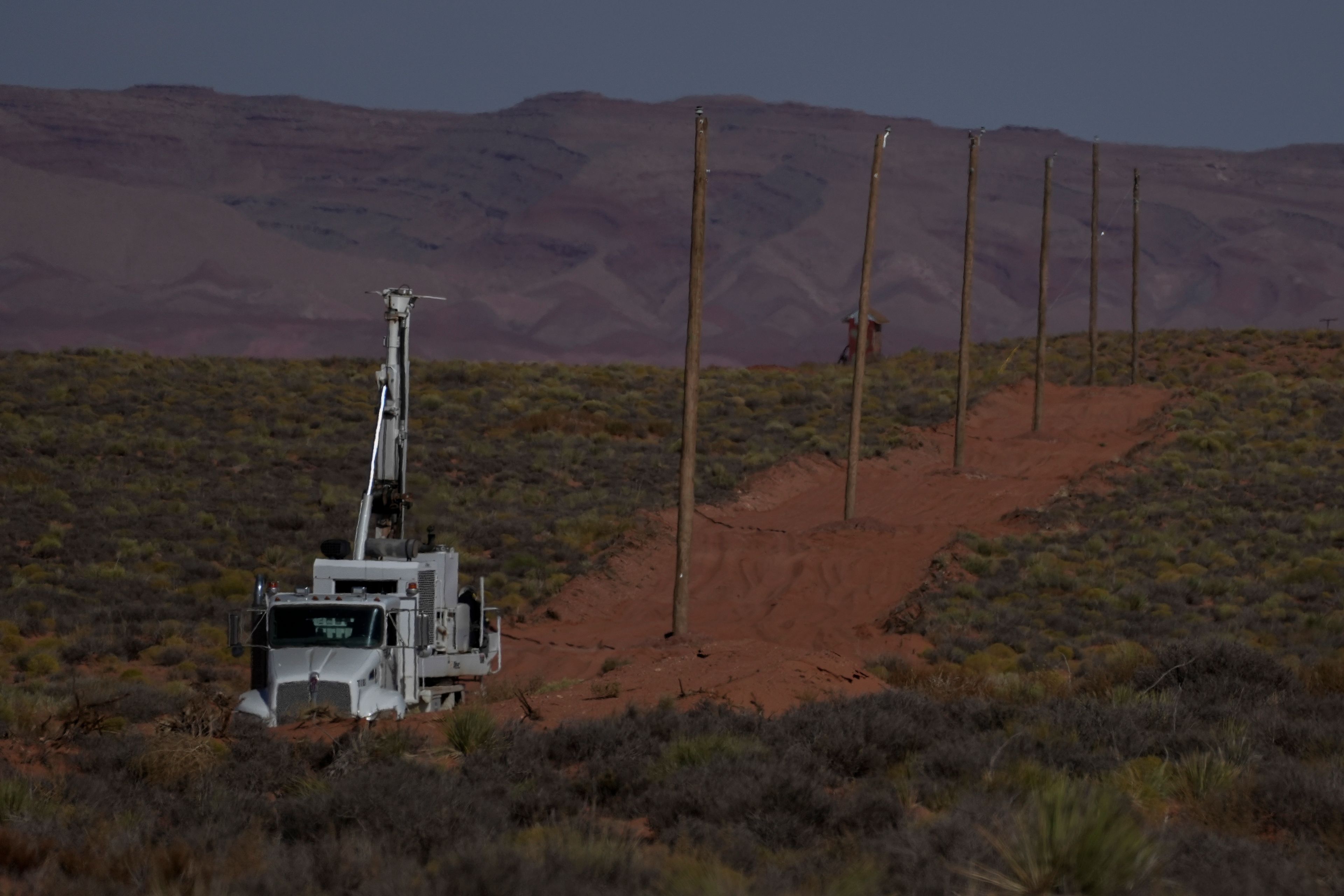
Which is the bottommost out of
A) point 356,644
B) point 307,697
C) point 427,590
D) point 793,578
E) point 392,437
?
point 793,578

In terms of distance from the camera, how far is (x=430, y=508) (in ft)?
93.5

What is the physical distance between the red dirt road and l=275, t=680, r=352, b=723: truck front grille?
1.96 m

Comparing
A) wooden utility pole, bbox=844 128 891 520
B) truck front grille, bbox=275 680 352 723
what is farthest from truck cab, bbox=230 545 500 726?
wooden utility pole, bbox=844 128 891 520

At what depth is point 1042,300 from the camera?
1827 inches

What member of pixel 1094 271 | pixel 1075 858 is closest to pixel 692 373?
pixel 1075 858

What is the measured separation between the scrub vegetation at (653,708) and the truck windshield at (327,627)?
129cm

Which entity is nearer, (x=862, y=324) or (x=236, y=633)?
(x=236, y=633)

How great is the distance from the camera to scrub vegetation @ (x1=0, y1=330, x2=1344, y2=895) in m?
7.20

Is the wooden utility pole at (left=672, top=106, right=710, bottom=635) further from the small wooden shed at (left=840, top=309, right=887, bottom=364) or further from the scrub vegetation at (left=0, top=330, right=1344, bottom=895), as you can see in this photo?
the small wooden shed at (left=840, top=309, right=887, bottom=364)

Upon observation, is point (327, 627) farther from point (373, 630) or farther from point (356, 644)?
point (373, 630)

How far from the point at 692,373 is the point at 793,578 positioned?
969 centimetres

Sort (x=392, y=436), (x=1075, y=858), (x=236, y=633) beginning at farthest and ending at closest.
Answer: (x=392, y=436) < (x=236, y=633) < (x=1075, y=858)

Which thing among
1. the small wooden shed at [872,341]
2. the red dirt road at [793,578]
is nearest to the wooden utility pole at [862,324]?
the red dirt road at [793,578]

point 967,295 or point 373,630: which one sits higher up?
point 967,295
